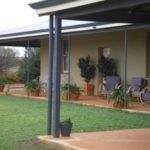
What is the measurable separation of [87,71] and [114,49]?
1.73 metres

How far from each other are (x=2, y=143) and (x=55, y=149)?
1253 mm

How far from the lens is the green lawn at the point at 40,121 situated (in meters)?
10.7

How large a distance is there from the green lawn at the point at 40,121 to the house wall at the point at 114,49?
367cm

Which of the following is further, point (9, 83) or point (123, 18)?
point (9, 83)

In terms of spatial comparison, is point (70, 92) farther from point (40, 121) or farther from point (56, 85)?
point (56, 85)

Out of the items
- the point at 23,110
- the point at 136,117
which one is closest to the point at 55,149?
the point at 136,117

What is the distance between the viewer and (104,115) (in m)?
15.4

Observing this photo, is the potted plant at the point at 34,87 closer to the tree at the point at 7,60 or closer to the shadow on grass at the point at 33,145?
the shadow on grass at the point at 33,145

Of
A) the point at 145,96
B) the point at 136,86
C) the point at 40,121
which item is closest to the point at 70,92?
the point at 136,86

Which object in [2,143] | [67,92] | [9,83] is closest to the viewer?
[2,143]

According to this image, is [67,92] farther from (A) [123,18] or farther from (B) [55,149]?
(B) [55,149]

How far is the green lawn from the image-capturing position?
10734 millimetres

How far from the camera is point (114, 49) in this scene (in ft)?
73.6

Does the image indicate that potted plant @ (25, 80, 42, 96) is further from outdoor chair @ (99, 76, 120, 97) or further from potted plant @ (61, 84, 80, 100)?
outdoor chair @ (99, 76, 120, 97)
